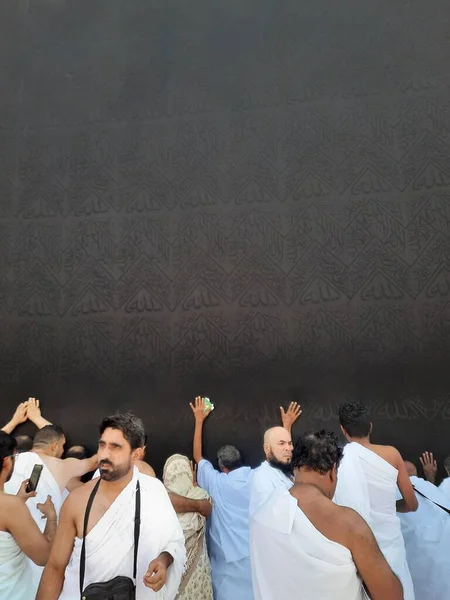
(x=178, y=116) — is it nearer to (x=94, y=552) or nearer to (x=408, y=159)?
(x=408, y=159)

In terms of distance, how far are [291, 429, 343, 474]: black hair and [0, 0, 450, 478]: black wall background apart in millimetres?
2255

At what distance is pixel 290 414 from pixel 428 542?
4.28ft

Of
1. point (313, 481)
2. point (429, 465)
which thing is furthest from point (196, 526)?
point (429, 465)

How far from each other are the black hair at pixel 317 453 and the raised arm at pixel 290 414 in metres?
2.21

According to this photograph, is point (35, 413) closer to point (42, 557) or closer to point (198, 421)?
point (198, 421)

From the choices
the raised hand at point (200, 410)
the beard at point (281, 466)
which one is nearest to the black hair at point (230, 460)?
the raised hand at point (200, 410)

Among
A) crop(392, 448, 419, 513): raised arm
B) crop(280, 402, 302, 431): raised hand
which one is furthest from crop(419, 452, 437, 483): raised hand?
crop(392, 448, 419, 513): raised arm

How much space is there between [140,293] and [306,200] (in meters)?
1.56

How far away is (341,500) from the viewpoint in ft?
7.47

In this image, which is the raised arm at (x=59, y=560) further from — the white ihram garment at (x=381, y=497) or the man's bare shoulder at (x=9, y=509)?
the white ihram garment at (x=381, y=497)

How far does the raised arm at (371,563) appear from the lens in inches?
59.6

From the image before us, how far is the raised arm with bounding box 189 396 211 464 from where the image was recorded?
395 cm

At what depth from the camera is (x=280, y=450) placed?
98.8 inches

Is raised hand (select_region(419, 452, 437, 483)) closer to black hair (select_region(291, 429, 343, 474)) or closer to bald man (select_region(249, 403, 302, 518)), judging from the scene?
bald man (select_region(249, 403, 302, 518))
